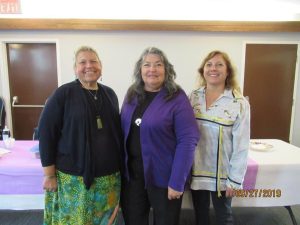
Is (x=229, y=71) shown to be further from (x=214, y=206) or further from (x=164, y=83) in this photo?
(x=214, y=206)

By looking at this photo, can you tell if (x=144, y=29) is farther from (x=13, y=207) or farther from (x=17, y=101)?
(x=13, y=207)

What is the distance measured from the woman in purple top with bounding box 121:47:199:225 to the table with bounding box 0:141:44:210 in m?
0.66

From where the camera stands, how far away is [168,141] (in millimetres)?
1294

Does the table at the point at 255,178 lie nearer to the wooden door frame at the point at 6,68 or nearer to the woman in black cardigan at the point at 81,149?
the woman in black cardigan at the point at 81,149

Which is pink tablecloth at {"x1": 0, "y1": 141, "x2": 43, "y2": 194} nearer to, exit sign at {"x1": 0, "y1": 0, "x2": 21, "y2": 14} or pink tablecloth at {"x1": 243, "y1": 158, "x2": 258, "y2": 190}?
pink tablecloth at {"x1": 243, "y1": 158, "x2": 258, "y2": 190}

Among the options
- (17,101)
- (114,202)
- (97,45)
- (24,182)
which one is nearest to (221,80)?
(114,202)

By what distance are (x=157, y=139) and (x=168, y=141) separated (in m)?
0.06

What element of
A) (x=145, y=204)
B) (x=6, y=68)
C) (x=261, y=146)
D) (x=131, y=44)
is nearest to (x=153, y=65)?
(x=145, y=204)

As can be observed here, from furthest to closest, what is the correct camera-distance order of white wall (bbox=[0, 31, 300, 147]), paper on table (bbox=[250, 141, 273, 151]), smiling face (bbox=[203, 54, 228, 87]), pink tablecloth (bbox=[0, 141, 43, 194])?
white wall (bbox=[0, 31, 300, 147]) < paper on table (bbox=[250, 141, 273, 151]) < pink tablecloth (bbox=[0, 141, 43, 194]) < smiling face (bbox=[203, 54, 228, 87])

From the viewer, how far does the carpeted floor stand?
2121 millimetres

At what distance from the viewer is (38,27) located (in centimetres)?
360

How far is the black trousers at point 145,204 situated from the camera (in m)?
1.34
